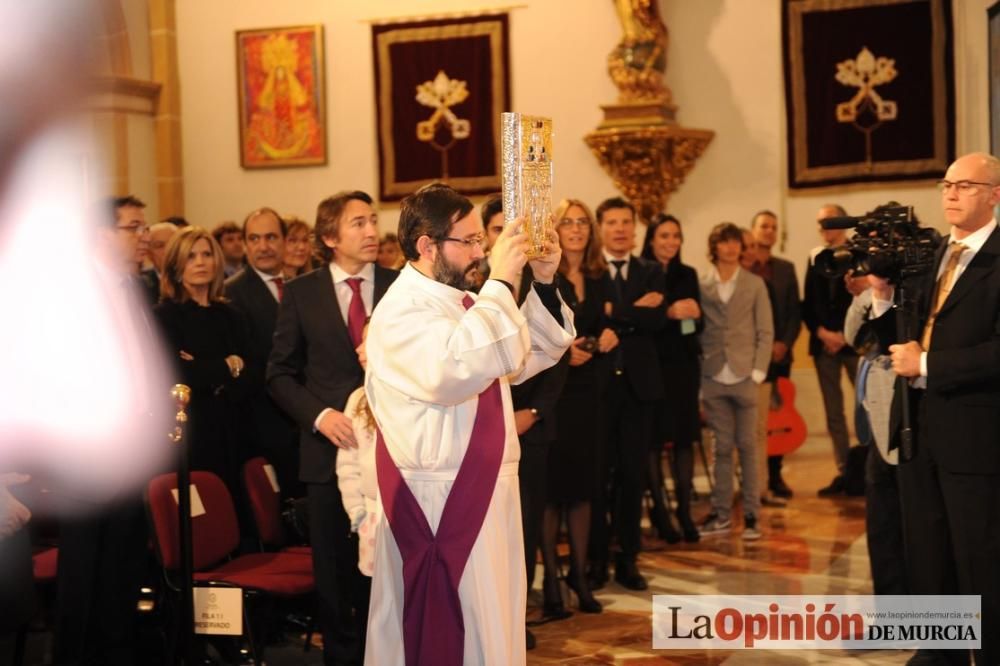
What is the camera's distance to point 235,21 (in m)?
12.0

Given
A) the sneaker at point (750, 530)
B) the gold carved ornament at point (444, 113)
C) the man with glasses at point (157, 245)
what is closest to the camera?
the man with glasses at point (157, 245)

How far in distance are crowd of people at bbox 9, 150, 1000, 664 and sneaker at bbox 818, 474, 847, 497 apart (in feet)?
1.44

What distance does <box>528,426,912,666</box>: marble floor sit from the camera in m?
5.12

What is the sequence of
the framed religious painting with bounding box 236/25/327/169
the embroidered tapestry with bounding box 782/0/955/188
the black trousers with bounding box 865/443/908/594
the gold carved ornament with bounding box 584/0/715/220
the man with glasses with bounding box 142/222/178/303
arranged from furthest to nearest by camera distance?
the framed religious painting with bounding box 236/25/327/169
the gold carved ornament with bounding box 584/0/715/220
the embroidered tapestry with bounding box 782/0/955/188
the man with glasses with bounding box 142/222/178/303
the black trousers with bounding box 865/443/908/594

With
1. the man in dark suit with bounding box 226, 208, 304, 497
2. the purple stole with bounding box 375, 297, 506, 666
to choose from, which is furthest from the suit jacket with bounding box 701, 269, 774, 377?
the purple stole with bounding box 375, 297, 506, 666

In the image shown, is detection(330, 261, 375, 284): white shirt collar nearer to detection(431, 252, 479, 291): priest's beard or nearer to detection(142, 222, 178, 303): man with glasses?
detection(431, 252, 479, 291): priest's beard

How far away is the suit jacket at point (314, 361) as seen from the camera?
473 cm

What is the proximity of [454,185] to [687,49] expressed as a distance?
7.75 ft

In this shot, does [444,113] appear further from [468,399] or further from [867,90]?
[468,399]

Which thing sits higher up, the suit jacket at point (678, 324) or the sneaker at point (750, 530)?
the suit jacket at point (678, 324)

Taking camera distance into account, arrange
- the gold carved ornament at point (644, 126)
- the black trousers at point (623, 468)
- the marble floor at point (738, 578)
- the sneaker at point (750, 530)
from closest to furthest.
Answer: the marble floor at point (738, 578) < the black trousers at point (623, 468) < the sneaker at point (750, 530) < the gold carved ornament at point (644, 126)

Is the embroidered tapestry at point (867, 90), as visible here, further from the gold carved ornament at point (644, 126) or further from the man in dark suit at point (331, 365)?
the man in dark suit at point (331, 365)

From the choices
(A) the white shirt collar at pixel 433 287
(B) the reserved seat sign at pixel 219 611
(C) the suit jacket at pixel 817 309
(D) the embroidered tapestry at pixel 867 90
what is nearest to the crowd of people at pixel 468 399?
(A) the white shirt collar at pixel 433 287

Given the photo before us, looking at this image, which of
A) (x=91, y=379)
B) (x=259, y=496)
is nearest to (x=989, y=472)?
(x=259, y=496)
